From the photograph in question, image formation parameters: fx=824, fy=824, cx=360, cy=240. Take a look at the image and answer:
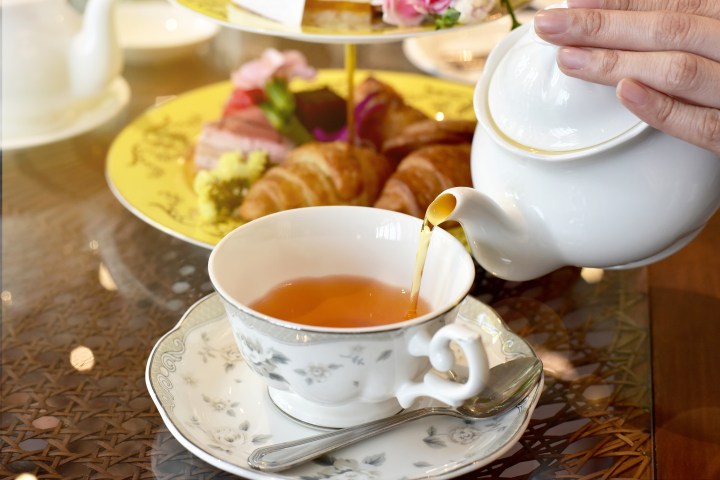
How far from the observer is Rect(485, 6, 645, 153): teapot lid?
70cm

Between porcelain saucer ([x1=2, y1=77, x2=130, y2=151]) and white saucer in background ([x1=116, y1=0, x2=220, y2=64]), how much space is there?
0.13 meters

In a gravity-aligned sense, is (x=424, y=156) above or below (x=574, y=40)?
below

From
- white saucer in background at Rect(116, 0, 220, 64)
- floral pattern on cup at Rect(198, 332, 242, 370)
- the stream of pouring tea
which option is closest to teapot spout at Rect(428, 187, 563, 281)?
the stream of pouring tea

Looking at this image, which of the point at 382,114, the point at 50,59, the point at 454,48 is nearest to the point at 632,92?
the point at 382,114

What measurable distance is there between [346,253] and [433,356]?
7.3 inches

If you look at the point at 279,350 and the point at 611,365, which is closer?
the point at 279,350

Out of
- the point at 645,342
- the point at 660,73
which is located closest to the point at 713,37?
the point at 660,73

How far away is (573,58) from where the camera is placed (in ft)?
2.25

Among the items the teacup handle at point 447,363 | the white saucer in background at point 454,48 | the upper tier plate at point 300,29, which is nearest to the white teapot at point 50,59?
the upper tier plate at point 300,29

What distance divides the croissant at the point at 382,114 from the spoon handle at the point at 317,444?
64 centimetres

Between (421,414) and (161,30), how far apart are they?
1.22m

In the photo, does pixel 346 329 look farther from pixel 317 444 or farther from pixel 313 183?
pixel 313 183

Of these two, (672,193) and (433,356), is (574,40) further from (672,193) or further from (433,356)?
(433,356)

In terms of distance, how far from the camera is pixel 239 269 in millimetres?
739
